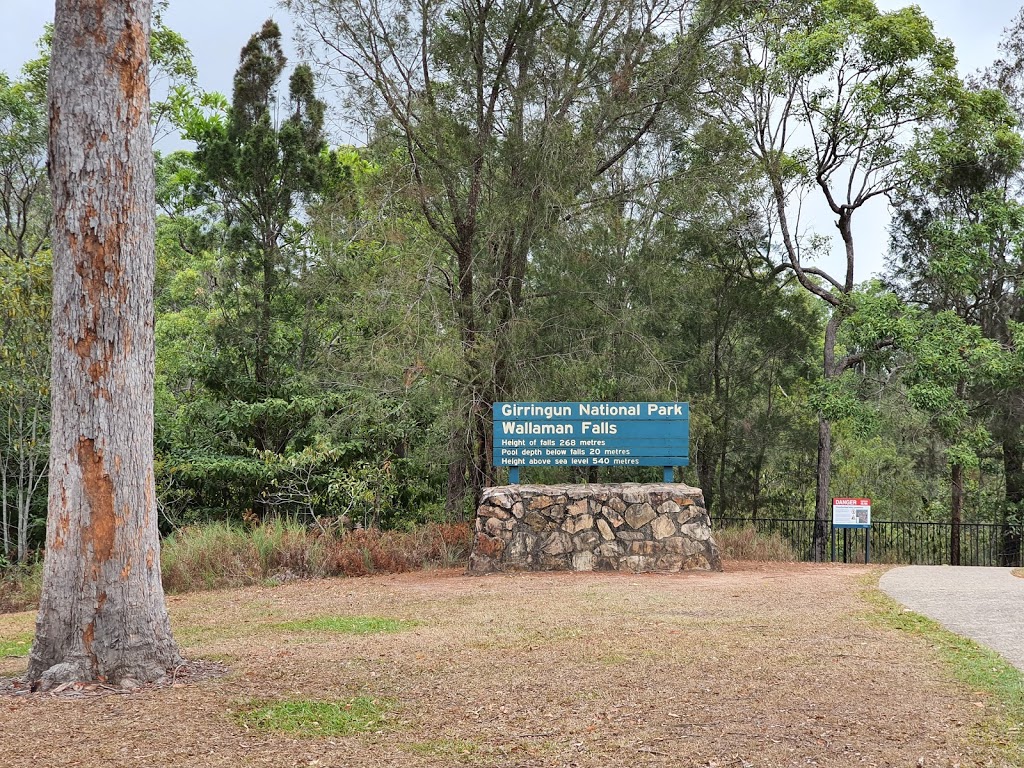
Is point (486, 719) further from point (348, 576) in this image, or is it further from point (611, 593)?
point (348, 576)

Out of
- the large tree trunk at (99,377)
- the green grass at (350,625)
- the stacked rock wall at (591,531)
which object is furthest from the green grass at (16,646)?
the stacked rock wall at (591,531)

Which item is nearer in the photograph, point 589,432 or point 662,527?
point 662,527

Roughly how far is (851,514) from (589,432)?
5.69m

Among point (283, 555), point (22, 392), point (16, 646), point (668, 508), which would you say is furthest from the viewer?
point (22, 392)

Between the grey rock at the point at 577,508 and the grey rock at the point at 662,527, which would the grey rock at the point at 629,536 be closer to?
the grey rock at the point at 662,527

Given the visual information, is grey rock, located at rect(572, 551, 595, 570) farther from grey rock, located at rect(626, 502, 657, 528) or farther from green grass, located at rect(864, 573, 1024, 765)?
green grass, located at rect(864, 573, 1024, 765)

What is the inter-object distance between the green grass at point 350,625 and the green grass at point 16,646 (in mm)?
2028

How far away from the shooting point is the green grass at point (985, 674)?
4949 millimetres

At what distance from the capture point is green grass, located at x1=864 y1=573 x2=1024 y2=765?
16.2 feet

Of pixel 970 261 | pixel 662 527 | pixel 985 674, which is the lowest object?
pixel 985 674

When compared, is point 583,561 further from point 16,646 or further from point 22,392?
point 22,392

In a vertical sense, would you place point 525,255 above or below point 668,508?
above

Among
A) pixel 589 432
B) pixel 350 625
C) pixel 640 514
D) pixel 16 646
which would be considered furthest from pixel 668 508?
pixel 16 646

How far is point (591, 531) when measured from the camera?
14.1 metres
